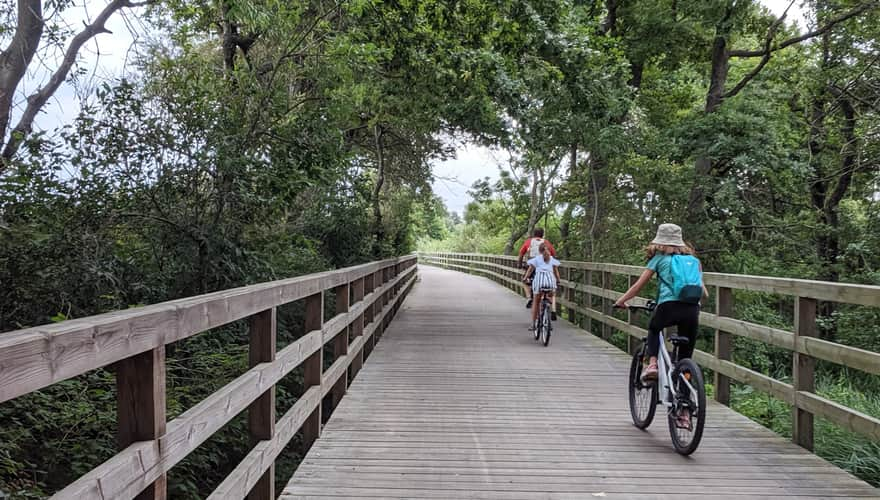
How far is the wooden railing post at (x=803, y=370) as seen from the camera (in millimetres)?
4719

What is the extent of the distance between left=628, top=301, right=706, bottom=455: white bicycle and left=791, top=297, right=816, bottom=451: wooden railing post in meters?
0.82

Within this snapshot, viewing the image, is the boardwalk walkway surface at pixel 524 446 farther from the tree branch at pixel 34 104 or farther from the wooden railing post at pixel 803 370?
the tree branch at pixel 34 104

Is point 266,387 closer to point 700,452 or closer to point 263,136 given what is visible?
point 700,452

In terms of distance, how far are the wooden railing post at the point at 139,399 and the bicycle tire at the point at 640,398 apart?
12.6 ft

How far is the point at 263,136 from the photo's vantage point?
773 cm

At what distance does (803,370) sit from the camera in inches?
186

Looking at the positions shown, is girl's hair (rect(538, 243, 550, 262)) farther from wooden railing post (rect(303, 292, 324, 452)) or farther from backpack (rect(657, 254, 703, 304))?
wooden railing post (rect(303, 292, 324, 452))

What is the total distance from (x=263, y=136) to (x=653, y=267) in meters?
4.80

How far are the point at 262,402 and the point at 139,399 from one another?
1.43m

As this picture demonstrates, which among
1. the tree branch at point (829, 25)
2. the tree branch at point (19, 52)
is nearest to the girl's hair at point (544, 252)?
the tree branch at point (19, 52)

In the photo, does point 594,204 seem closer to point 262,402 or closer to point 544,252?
point 544,252

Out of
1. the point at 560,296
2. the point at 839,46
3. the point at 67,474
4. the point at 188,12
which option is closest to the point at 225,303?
the point at 67,474

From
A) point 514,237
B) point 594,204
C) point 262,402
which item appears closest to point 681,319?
point 262,402

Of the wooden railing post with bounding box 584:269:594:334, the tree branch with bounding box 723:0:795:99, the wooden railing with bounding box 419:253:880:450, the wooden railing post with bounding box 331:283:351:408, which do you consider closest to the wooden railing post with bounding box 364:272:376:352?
the wooden railing post with bounding box 331:283:351:408
